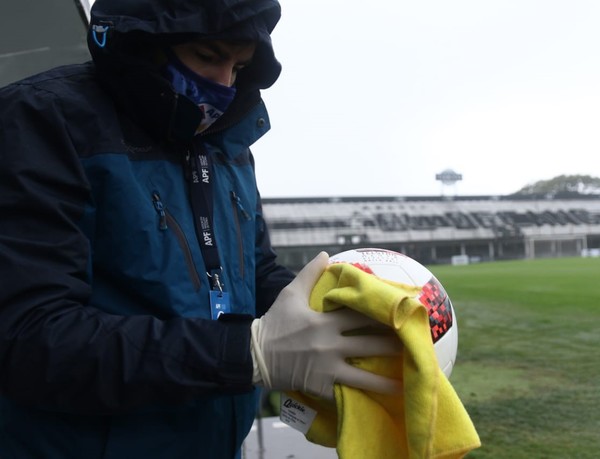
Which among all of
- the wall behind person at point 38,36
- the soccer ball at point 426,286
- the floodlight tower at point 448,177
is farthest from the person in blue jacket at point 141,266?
the floodlight tower at point 448,177

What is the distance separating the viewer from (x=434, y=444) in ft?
3.20

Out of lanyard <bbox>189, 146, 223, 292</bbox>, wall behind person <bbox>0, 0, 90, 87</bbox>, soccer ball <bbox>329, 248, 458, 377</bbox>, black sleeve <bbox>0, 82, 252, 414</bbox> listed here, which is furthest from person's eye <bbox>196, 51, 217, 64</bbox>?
wall behind person <bbox>0, 0, 90, 87</bbox>

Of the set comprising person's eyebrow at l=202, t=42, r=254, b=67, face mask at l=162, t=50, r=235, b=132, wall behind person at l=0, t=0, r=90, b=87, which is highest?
wall behind person at l=0, t=0, r=90, b=87

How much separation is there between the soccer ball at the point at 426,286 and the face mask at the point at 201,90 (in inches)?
17.2

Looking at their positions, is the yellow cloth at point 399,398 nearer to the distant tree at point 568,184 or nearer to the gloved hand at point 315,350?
the gloved hand at point 315,350

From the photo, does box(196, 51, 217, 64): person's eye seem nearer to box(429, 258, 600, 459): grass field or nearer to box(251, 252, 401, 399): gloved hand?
box(251, 252, 401, 399): gloved hand

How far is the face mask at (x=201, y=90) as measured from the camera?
4.20 feet

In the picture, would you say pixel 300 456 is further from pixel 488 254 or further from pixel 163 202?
pixel 488 254

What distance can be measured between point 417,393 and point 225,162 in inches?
30.3

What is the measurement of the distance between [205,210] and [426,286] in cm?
54

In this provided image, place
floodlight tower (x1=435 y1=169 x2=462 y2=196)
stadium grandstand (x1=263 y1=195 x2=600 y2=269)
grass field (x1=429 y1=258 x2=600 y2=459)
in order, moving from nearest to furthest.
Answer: grass field (x1=429 y1=258 x2=600 y2=459) → stadium grandstand (x1=263 y1=195 x2=600 y2=269) → floodlight tower (x1=435 y1=169 x2=462 y2=196)

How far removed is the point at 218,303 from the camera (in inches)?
48.6

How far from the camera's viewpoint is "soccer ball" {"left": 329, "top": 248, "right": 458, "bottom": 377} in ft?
4.30

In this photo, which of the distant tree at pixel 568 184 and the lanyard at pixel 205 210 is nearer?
the lanyard at pixel 205 210
